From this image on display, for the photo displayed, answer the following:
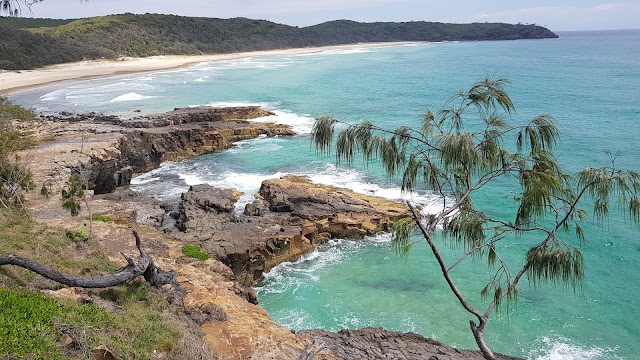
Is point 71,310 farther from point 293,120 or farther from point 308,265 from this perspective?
point 293,120

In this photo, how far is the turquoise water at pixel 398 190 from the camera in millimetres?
16219

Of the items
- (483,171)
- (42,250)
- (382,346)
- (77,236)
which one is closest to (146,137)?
(77,236)

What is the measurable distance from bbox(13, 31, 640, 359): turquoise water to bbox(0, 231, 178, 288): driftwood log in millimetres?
5237

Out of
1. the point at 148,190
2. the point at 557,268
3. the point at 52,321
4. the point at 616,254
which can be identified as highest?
the point at 557,268

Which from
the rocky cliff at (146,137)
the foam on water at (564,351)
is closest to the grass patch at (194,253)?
the rocky cliff at (146,137)

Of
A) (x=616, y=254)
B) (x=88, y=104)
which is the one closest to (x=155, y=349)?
(x=616, y=254)

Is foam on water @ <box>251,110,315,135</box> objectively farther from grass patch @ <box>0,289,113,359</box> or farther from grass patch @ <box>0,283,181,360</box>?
grass patch @ <box>0,289,113,359</box>

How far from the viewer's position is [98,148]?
1102 inches

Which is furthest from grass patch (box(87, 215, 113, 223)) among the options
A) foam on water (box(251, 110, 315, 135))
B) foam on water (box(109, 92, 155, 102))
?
foam on water (box(109, 92, 155, 102))

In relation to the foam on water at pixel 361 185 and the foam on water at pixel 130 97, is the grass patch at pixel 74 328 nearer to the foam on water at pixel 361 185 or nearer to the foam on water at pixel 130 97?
the foam on water at pixel 361 185

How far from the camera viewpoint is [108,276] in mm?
10953

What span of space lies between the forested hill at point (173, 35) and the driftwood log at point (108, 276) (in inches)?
1418

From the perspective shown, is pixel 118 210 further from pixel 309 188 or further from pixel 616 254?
pixel 616 254

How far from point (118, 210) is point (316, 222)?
30.2ft
